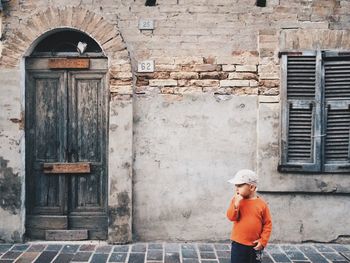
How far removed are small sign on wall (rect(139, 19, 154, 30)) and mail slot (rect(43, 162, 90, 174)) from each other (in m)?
2.08

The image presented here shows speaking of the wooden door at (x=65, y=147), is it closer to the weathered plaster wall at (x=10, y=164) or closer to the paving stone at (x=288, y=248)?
the weathered plaster wall at (x=10, y=164)

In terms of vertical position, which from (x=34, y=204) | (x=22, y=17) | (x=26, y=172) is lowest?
(x=34, y=204)

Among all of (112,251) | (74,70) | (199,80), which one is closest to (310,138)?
(199,80)

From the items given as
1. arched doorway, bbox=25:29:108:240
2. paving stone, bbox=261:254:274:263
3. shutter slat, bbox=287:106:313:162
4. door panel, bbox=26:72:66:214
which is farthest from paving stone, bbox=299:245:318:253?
door panel, bbox=26:72:66:214

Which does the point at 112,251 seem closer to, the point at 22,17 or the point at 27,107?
the point at 27,107

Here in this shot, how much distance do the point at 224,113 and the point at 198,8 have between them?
1512 mm

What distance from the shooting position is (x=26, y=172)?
220 inches

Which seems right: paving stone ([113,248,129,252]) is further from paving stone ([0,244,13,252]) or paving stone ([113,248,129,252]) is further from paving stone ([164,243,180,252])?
paving stone ([0,244,13,252])

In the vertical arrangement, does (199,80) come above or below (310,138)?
above

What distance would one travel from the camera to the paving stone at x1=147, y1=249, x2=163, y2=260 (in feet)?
16.2

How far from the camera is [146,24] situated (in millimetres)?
5418

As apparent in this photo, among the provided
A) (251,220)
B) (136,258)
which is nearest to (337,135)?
(251,220)

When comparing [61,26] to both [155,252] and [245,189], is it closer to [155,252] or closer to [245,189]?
[155,252]

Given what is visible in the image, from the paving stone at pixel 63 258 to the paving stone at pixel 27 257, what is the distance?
30cm
